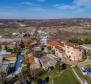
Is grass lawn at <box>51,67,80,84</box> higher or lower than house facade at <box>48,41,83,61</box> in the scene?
higher

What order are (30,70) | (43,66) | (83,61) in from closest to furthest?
(30,70) → (43,66) → (83,61)

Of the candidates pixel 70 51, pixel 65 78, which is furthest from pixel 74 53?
pixel 65 78

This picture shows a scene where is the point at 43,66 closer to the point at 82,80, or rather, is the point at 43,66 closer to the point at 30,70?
the point at 30,70

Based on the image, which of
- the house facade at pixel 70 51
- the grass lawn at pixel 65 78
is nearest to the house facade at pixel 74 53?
the house facade at pixel 70 51

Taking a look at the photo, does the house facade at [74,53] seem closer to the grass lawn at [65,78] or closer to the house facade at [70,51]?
the house facade at [70,51]

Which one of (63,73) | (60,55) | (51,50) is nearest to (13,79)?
(63,73)

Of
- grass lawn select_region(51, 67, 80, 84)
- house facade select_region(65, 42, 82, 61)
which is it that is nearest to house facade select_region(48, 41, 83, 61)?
house facade select_region(65, 42, 82, 61)

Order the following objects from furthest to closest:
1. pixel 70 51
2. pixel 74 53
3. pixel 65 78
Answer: pixel 70 51
pixel 74 53
pixel 65 78

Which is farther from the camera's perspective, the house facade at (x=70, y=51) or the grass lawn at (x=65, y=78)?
the house facade at (x=70, y=51)

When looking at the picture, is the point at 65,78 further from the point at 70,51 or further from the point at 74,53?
the point at 70,51

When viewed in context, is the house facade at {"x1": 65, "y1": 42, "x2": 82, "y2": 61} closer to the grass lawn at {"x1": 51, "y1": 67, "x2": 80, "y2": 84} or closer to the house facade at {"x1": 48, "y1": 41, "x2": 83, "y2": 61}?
the house facade at {"x1": 48, "y1": 41, "x2": 83, "y2": 61}

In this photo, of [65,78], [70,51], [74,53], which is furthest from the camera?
[70,51]
